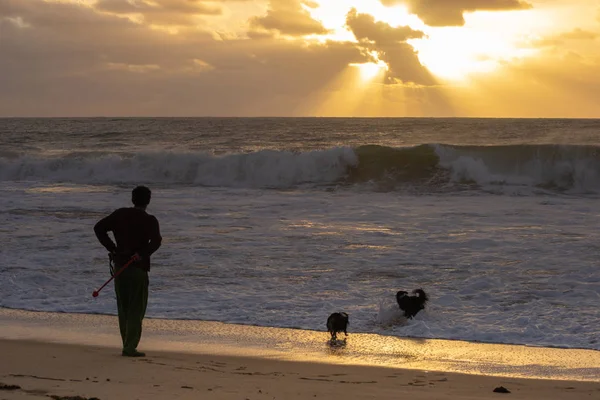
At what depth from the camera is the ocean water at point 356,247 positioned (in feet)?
30.1

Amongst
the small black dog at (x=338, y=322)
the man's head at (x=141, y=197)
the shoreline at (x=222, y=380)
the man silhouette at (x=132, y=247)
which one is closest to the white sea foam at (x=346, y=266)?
the small black dog at (x=338, y=322)

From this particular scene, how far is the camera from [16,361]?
6426 millimetres

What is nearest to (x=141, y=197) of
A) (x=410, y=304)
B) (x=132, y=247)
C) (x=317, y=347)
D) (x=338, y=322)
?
Answer: (x=132, y=247)

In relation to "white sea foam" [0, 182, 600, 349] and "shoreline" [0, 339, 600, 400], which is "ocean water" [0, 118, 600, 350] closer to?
"white sea foam" [0, 182, 600, 349]

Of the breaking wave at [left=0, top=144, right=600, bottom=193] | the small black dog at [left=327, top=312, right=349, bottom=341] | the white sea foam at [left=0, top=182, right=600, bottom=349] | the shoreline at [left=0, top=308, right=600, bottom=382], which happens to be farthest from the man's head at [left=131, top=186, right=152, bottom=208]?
the breaking wave at [left=0, top=144, right=600, bottom=193]

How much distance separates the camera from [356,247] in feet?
44.0

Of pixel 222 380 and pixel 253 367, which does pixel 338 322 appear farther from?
pixel 222 380

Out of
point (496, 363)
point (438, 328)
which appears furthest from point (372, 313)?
point (496, 363)

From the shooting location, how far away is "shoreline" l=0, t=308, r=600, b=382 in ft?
22.5

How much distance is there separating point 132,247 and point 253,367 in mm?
1376

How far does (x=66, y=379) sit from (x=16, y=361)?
0.91m

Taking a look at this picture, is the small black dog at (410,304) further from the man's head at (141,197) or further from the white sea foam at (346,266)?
the man's head at (141,197)

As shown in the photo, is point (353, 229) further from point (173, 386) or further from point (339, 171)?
point (339, 171)

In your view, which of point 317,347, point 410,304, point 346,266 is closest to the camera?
point 317,347
